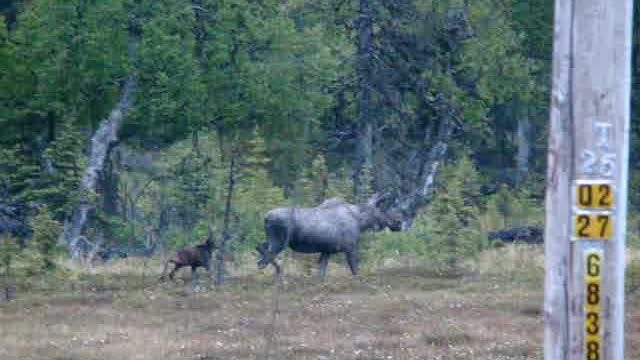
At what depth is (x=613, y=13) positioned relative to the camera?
3676 mm

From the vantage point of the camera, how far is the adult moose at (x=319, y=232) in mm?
21922

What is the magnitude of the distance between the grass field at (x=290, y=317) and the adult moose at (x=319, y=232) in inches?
18.8

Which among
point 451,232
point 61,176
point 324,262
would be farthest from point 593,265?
point 61,176

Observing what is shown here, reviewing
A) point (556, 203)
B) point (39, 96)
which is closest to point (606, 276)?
point (556, 203)

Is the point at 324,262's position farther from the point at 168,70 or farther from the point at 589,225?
the point at 589,225

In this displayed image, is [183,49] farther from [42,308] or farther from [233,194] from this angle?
[42,308]

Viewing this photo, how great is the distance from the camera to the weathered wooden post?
12.0 ft

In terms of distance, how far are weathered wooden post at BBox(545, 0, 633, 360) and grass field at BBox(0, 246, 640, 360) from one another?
937 centimetres

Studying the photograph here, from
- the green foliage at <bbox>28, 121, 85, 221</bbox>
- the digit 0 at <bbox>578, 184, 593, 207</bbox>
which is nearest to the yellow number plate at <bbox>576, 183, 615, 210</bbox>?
the digit 0 at <bbox>578, 184, 593, 207</bbox>

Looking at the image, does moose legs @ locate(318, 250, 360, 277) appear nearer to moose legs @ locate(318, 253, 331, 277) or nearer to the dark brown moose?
moose legs @ locate(318, 253, 331, 277)

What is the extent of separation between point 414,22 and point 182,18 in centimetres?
948

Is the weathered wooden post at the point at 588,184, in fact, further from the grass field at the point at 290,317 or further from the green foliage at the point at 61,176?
the green foliage at the point at 61,176

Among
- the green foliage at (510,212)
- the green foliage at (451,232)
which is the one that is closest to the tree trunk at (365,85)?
the green foliage at (510,212)

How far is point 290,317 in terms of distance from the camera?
15922 millimetres
